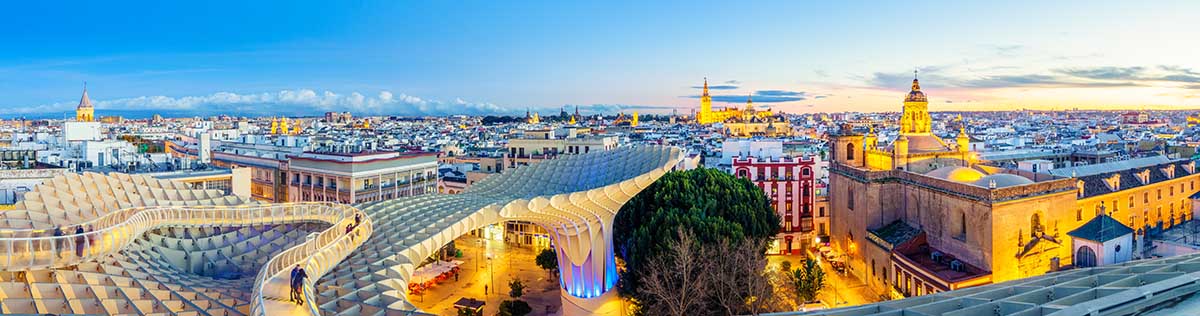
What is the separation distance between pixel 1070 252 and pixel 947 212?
4.96 metres

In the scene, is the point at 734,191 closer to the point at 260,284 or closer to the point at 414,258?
the point at 414,258

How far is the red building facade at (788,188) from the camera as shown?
146 ft

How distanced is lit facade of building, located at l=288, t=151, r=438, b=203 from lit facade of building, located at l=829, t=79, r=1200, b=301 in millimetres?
25438

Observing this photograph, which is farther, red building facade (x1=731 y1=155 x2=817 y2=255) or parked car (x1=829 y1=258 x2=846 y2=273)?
red building facade (x1=731 y1=155 x2=817 y2=255)

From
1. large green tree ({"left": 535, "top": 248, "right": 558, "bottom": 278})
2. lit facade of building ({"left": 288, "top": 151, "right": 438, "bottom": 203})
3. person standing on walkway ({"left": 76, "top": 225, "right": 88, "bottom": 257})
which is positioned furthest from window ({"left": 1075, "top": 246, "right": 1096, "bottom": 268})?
lit facade of building ({"left": 288, "top": 151, "right": 438, "bottom": 203})

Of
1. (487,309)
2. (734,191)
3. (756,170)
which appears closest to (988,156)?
(756,170)

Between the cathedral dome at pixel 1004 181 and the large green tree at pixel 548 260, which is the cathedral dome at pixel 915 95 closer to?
the cathedral dome at pixel 1004 181

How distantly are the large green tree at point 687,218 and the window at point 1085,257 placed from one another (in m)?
12.4

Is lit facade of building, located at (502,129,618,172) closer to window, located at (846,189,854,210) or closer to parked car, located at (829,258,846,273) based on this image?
window, located at (846,189,854,210)

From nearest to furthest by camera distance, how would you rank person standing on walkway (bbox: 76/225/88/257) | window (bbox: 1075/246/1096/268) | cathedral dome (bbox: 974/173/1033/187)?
person standing on walkway (bbox: 76/225/88/257) → window (bbox: 1075/246/1096/268) → cathedral dome (bbox: 974/173/1033/187)

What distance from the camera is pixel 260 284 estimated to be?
1492 centimetres

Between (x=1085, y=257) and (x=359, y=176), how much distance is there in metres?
36.1

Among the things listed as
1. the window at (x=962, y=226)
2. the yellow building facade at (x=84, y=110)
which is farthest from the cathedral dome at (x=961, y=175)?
the yellow building facade at (x=84, y=110)

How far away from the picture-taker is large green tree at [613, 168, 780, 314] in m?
31.3
